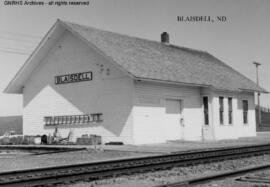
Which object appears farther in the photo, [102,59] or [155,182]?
[102,59]

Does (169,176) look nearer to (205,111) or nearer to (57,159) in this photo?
(57,159)

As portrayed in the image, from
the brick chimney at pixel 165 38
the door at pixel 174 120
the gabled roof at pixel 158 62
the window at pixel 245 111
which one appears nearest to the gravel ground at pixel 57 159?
the gabled roof at pixel 158 62

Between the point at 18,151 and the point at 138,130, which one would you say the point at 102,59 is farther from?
the point at 18,151

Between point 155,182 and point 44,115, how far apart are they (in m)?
17.3

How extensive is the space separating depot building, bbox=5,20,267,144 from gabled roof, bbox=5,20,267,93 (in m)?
0.08

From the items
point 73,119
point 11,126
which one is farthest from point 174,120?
point 11,126

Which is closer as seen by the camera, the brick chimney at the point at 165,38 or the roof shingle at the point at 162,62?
the roof shingle at the point at 162,62

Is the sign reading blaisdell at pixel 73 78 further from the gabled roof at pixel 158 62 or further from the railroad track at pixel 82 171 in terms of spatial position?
the railroad track at pixel 82 171

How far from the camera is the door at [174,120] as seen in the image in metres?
23.5

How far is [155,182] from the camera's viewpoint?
9.39m

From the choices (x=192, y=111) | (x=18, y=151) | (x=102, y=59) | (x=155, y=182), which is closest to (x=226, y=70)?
(x=192, y=111)

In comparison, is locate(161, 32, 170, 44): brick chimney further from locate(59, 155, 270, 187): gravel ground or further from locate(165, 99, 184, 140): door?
locate(59, 155, 270, 187): gravel ground

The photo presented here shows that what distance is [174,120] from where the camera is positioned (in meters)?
24.0

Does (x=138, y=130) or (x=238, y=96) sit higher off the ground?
(x=238, y=96)
